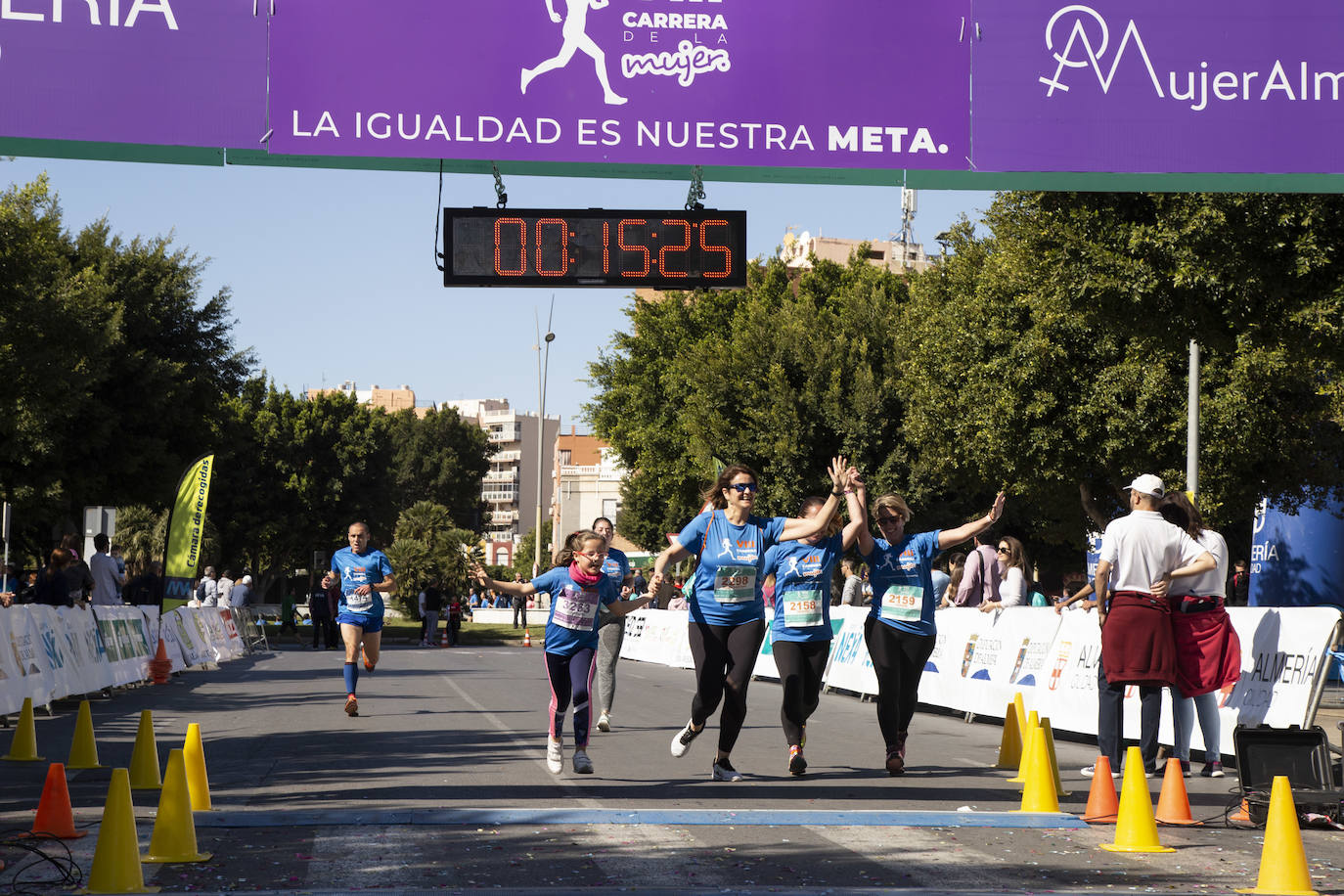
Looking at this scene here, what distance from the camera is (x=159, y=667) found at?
2302 cm

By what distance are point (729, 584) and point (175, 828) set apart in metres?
3.93

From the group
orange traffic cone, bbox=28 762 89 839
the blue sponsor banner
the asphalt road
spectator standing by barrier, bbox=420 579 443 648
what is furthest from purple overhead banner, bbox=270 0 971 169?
spectator standing by barrier, bbox=420 579 443 648

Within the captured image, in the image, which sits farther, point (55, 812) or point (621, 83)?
point (621, 83)

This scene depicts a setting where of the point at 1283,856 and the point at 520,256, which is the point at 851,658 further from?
the point at 1283,856

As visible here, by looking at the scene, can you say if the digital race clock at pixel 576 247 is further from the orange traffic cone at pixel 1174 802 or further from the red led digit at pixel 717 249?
the orange traffic cone at pixel 1174 802

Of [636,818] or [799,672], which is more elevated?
[799,672]

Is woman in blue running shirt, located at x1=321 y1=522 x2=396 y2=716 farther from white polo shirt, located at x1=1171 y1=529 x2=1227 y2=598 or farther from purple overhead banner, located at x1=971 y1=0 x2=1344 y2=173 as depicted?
white polo shirt, located at x1=1171 y1=529 x2=1227 y2=598

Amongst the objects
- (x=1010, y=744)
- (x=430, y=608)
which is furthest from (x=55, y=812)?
(x=430, y=608)

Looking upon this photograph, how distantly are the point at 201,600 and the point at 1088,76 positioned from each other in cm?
3136

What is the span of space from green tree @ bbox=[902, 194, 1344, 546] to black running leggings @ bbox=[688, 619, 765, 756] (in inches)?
300

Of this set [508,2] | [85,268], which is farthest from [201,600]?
[508,2]

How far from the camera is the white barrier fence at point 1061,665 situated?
1161 cm

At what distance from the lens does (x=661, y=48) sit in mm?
10273

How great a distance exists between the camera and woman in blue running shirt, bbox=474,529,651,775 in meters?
10.3
